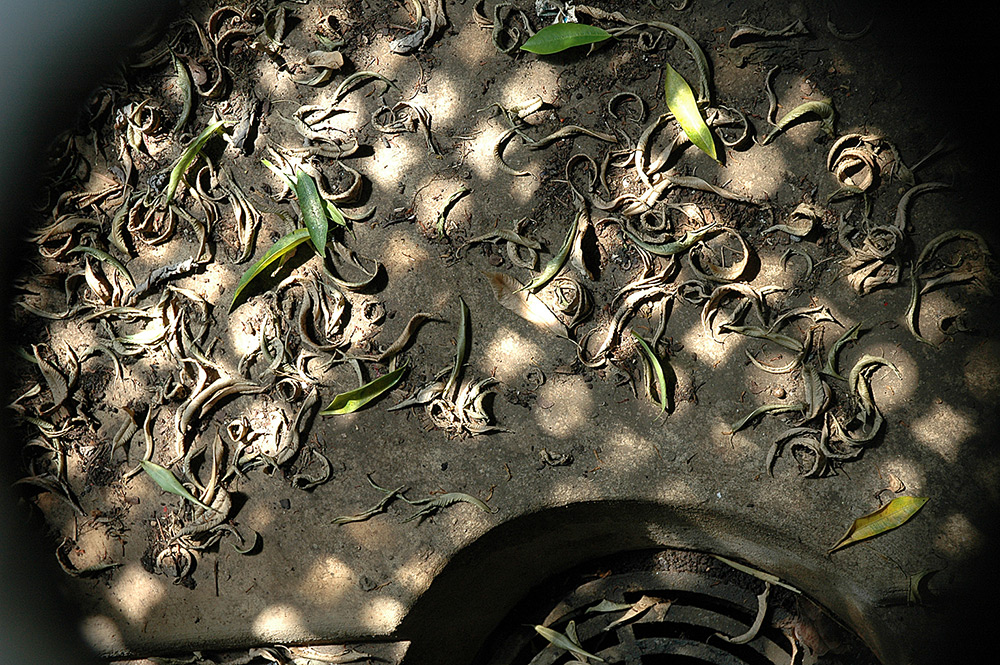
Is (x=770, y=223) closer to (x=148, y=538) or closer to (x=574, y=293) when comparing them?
(x=574, y=293)

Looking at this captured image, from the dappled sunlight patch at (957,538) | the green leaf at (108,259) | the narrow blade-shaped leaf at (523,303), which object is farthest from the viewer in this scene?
the green leaf at (108,259)

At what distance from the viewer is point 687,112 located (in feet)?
3.93

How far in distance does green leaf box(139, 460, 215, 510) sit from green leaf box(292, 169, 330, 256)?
49 cm

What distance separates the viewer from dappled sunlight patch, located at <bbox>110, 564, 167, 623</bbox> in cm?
130

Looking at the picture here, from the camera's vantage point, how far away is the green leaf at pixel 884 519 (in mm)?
1141

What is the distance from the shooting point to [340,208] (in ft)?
4.24

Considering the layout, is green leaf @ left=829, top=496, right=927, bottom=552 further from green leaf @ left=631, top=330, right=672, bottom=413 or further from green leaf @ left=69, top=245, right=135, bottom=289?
green leaf @ left=69, top=245, right=135, bottom=289

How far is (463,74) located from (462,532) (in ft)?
2.67

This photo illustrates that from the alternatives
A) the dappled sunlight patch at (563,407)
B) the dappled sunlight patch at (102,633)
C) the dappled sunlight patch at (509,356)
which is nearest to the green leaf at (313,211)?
the dappled sunlight patch at (509,356)

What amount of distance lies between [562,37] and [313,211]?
0.53 metres

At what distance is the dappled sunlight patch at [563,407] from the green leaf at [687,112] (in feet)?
1.46

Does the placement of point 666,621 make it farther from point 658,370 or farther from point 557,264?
point 557,264

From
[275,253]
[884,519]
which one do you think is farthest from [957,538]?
[275,253]

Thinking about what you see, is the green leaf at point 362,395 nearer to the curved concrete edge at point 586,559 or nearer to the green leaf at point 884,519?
the curved concrete edge at point 586,559
